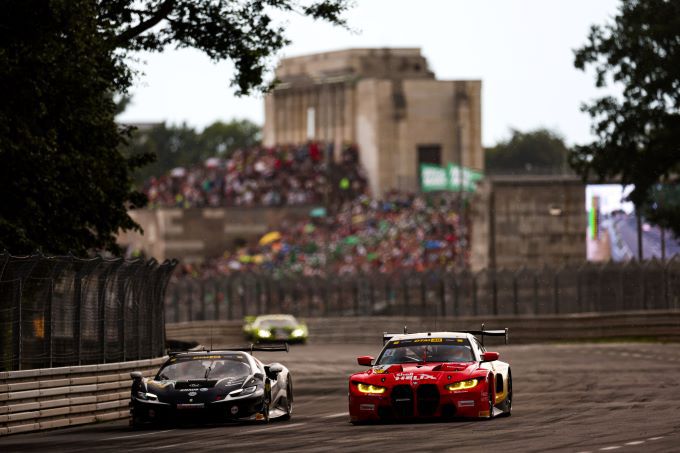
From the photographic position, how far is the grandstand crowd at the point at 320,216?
265ft

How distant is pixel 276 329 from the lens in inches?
2448

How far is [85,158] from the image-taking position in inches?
1224

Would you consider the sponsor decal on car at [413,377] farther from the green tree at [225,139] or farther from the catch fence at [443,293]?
the green tree at [225,139]

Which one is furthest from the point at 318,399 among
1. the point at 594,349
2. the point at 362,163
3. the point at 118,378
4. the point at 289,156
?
the point at 362,163

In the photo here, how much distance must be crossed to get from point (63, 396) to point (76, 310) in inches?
50.5

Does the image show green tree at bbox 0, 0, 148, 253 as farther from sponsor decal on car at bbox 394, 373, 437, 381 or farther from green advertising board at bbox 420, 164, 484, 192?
green advertising board at bbox 420, 164, 484, 192

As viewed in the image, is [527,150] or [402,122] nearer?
[402,122]

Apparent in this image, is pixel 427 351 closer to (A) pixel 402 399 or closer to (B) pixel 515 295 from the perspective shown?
(A) pixel 402 399

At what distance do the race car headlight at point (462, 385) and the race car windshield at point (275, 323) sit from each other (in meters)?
40.0

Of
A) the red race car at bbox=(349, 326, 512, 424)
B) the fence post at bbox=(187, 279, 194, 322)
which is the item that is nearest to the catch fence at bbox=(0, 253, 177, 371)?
the red race car at bbox=(349, 326, 512, 424)

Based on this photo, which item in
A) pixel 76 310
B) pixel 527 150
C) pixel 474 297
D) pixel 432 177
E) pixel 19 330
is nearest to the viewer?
pixel 19 330

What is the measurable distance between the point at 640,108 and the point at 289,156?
44996 mm

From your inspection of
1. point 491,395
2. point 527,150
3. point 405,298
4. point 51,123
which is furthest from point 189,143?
point 491,395

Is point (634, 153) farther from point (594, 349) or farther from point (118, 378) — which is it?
point (118, 378)
